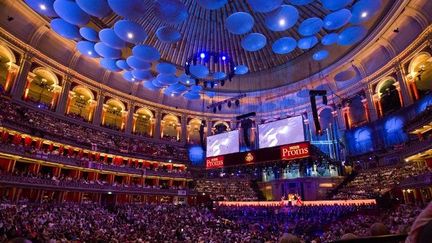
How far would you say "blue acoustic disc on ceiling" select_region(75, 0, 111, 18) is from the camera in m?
11.5

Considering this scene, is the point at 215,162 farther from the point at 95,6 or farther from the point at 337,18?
the point at 95,6

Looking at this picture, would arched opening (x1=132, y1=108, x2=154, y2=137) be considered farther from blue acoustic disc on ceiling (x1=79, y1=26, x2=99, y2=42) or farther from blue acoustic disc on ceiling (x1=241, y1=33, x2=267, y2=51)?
blue acoustic disc on ceiling (x1=241, y1=33, x2=267, y2=51)

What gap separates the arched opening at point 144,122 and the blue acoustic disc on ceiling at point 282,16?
1001 inches

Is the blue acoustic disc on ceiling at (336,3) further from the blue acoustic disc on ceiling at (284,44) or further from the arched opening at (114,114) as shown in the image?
the arched opening at (114,114)

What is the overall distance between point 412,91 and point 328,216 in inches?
509

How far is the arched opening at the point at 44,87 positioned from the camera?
1053 inches

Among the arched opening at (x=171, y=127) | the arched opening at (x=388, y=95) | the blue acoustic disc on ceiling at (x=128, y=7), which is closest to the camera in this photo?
the blue acoustic disc on ceiling at (x=128, y=7)

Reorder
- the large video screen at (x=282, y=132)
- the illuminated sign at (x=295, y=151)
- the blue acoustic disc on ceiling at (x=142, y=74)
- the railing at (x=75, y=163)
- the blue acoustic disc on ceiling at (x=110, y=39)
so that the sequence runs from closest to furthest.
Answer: the blue acoustic disc on ceiling at (x=110, y=39), the blue acoustic disc on ceiling at (x=142, y=74), the illuminated sign at (x=295, y=151), the large video screen at (x=282, y=132), the railing at (x=75, y=163)

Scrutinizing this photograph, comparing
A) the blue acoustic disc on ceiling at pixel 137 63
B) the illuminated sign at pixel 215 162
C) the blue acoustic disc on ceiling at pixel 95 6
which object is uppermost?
the blue acoustic disc on ceiling at pixel 95 6

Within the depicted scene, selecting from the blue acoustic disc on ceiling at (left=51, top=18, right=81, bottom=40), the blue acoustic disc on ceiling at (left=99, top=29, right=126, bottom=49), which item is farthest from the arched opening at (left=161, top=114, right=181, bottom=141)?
the blue acoustic disc on ceiling at (left=99, top=29, right=126, bottom=49)

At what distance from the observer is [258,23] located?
2528 centimetres

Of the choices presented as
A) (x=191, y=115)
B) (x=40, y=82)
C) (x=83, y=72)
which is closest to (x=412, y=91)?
(x=191, y=115)

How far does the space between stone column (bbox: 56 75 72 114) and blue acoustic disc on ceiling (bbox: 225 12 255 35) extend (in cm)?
2118

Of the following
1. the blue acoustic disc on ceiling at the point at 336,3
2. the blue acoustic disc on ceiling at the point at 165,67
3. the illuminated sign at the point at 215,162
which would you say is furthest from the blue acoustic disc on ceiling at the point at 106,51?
the blue acoustic disc on ceiling at the point at 336,3
